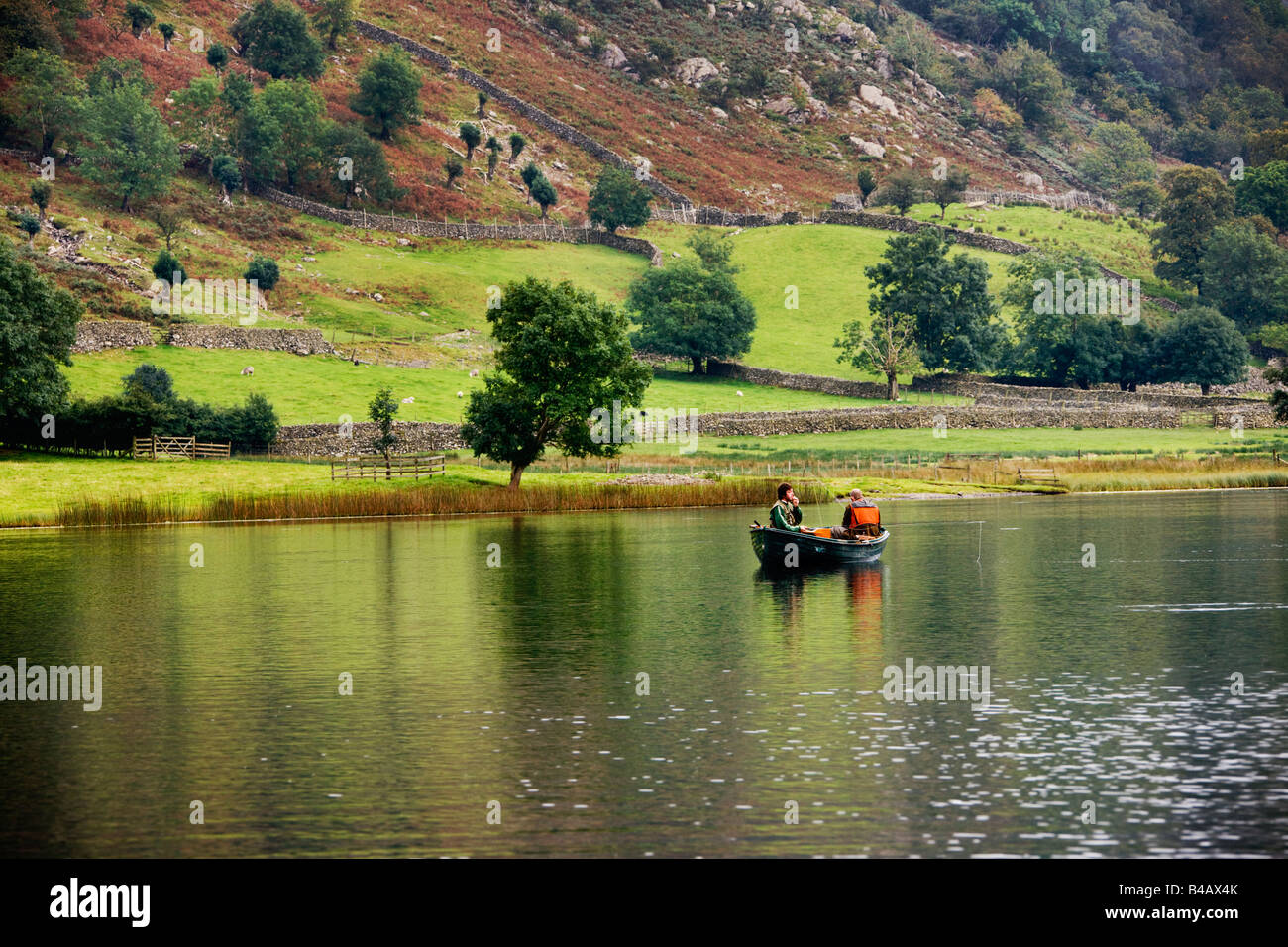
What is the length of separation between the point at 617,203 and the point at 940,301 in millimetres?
50037

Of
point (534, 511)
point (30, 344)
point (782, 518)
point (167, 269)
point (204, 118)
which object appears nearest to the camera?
point (782, 518)

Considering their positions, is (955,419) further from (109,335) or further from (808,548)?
(808,548)

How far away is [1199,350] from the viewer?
13112 cm

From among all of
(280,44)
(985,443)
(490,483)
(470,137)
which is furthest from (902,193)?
(490,483)

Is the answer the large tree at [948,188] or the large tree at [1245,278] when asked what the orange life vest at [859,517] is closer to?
the large tree at [1245,278]

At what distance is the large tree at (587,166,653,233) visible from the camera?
540 feet

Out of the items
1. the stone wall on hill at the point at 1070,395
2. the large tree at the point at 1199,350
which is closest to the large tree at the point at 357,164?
the stone wall on hill at the point at 1070,395

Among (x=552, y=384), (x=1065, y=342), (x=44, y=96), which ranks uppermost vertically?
(x=44, y=96)

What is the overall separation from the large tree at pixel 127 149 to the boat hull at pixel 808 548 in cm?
11233

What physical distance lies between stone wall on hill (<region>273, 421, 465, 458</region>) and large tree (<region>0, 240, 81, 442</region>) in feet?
45.5

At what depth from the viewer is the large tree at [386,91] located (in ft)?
577

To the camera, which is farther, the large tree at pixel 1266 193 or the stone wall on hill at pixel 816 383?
the large tree at pixel 1266 193

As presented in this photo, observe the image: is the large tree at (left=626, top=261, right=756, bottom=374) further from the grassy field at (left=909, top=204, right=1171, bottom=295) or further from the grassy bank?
the grassy field at (left=909, top=204, right=1171, bottom=295)

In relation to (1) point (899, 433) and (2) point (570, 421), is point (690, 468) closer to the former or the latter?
(2) point (570, 421)
